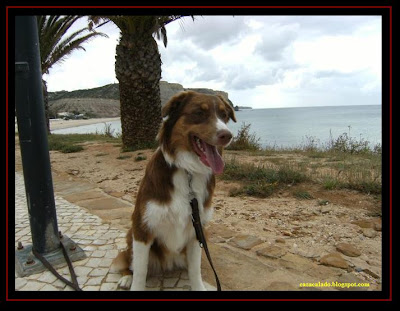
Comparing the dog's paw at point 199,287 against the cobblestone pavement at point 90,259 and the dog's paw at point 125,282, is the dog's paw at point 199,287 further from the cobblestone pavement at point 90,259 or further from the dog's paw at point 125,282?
the dog's paw at point 125,282

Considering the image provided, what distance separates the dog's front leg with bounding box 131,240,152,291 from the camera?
9.35 ft

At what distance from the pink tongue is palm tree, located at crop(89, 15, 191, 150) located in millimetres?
7238

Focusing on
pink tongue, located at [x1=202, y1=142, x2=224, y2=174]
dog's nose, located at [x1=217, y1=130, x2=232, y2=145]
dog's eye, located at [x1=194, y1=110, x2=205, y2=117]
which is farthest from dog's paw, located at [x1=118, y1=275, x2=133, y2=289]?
dog's eye, located at [x1=194, y1=110, x2=205, y2=117]

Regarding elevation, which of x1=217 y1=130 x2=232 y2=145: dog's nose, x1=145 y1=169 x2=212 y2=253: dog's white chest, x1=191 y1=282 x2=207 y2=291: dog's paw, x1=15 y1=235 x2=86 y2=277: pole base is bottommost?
x1=191 y1=282 x2=207 y2=291: dog's paw

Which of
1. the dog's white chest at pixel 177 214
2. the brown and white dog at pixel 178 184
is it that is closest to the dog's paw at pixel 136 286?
the brown and white dog at pixel 178 184

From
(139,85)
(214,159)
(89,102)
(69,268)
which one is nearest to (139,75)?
(139,85)

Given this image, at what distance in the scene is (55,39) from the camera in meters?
15.2

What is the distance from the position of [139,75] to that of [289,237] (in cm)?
719

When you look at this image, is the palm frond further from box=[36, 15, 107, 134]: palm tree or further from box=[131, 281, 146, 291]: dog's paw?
box=[131, 281, 146, 291]: dog's paw

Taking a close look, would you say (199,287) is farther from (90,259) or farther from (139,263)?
(90,259)

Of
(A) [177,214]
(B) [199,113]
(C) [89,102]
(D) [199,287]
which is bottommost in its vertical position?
(D) [199,287]

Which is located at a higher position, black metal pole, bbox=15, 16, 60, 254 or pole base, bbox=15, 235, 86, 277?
black metal pole, bbox=15, 16, 60, 254
